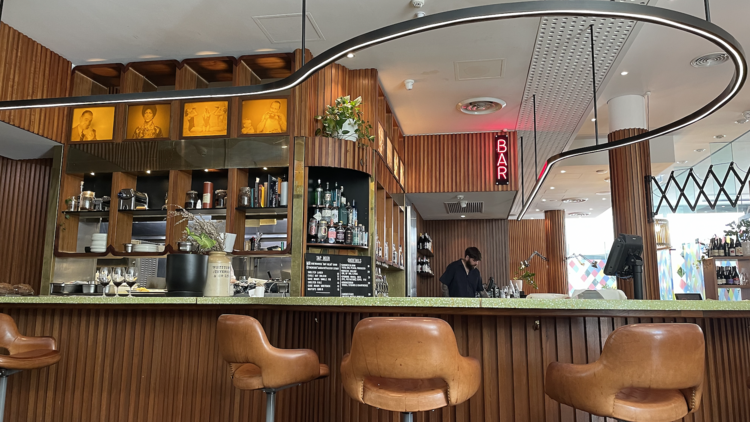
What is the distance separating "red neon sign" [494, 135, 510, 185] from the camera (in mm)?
7957

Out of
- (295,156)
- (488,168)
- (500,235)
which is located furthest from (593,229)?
(295,156)

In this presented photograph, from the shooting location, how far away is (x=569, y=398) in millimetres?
2201

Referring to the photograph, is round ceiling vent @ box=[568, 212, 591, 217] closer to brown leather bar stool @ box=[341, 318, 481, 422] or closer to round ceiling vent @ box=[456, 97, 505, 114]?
round ceiling vent @ box=[456, 97, 505, 114]

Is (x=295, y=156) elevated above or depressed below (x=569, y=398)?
above

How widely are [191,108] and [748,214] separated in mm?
8577

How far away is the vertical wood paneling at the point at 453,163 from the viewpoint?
809cm

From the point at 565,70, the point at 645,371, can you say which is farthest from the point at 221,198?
the point at 645,371

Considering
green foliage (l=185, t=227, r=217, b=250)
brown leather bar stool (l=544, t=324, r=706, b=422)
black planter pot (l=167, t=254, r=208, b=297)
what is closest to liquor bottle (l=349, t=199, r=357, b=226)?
green foliage (l=185, t=227, r=217, b=250)

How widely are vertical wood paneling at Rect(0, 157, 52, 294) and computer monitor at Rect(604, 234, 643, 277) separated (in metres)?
6.39

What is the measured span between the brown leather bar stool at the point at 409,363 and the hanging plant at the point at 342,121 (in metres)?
3.63

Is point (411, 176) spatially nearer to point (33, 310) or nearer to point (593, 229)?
point (33, 310)

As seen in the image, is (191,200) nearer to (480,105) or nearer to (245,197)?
(245,197)

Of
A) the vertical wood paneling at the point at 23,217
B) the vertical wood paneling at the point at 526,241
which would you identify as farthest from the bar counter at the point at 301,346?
the vertical wood paneling at the point at 526,241

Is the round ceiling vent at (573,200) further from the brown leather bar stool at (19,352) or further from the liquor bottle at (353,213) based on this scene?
the brown leather bar stool at (19,352)
